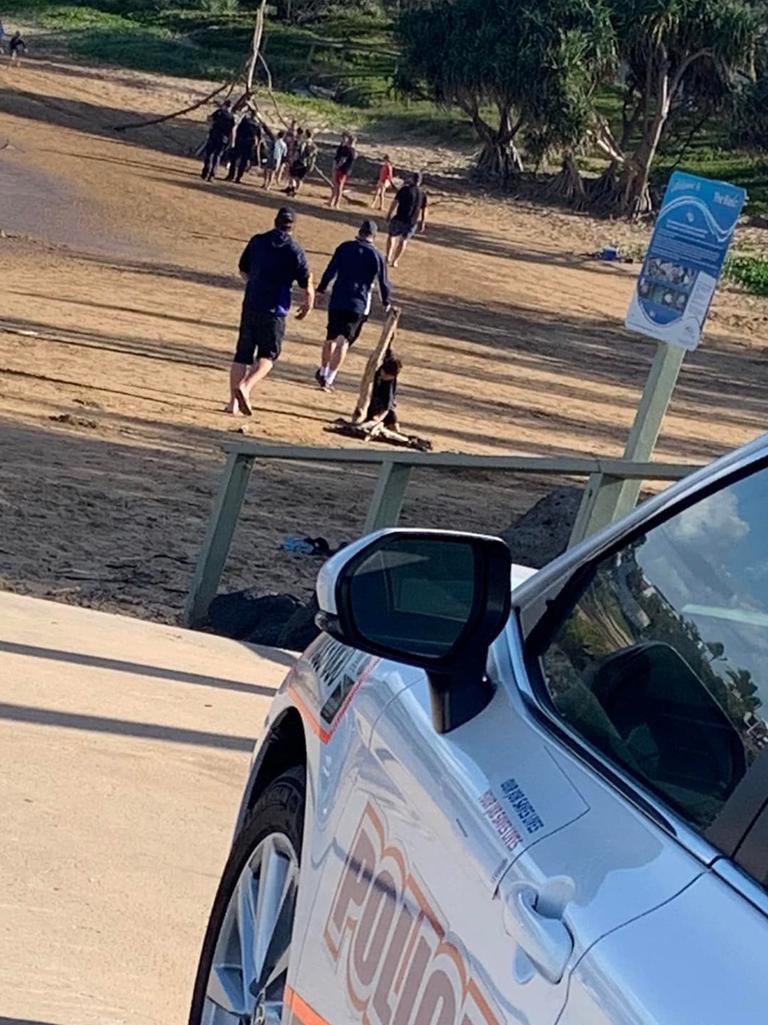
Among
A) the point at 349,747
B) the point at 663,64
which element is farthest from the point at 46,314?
the point at 663,64

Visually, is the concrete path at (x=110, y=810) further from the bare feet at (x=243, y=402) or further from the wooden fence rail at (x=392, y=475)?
the bare feet at (x=243, y=402)

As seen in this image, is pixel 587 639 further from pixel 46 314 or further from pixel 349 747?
pixel 46 314

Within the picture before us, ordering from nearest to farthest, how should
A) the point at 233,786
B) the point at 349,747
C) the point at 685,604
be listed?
the point at 685,604 → the point at 349,747 → the point at 233,786

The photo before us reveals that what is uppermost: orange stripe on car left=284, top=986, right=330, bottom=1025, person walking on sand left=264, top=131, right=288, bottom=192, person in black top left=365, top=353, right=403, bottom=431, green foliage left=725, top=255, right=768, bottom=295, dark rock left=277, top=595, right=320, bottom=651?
orange stripe on car left=284, top=986, right=330, bottom=1025

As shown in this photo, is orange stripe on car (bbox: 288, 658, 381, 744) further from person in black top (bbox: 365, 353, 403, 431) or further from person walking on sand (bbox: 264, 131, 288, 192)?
person walking on sand (bbox: 264, 131, 288, 192)

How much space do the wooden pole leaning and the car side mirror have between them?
13.9 metres

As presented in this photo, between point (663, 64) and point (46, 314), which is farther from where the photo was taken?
point (663, 64)

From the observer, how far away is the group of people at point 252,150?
40781 mm

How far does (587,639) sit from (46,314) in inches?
750

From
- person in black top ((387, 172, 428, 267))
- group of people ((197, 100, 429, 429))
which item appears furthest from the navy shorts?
group of people ((197, 100, 429, 429))

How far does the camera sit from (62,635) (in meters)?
7.42

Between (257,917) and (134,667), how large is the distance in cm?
394

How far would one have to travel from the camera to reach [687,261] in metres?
7.22

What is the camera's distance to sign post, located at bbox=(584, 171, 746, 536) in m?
7.11
